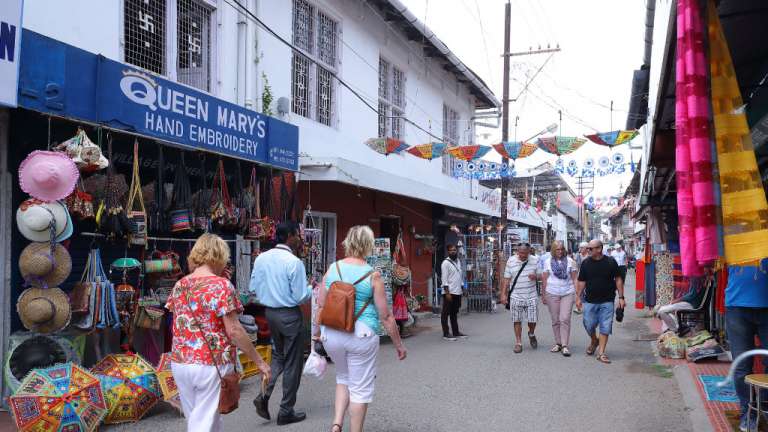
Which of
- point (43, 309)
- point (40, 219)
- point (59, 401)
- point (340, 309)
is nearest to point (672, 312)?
point (340, 309)

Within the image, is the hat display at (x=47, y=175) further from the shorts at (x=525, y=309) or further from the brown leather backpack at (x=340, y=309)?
the shorts at (x=525, y=309)

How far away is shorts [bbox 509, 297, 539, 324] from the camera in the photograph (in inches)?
370

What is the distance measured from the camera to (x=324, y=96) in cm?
1112

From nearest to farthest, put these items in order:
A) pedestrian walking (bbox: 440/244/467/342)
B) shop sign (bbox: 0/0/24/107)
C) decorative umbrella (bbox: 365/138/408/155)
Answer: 1. shop sign (bbox: 0/0/24/107)
2. pedestrian walking (bbox: 440/244/467/342)
3. decorative umbrella (bbox: 365/138/408/155)

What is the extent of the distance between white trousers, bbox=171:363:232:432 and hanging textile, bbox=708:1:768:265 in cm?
299

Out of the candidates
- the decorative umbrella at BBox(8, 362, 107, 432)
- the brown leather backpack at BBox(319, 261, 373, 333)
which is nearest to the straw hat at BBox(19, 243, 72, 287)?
the decorative umbrella at BBox(8, 362, 107, 432)

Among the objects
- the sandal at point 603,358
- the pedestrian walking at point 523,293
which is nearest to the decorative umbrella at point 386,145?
the pedestrian walking at point 523,293

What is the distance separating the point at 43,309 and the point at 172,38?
381cm

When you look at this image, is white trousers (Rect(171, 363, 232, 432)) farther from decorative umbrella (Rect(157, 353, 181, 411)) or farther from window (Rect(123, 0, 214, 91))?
window (Rect(123, 0, 214, 91))

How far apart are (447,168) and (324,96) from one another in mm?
6971

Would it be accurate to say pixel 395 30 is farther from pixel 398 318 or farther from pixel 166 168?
pixel 166 168

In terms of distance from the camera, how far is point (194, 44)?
26.3 ft

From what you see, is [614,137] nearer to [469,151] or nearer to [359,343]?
[469,151]

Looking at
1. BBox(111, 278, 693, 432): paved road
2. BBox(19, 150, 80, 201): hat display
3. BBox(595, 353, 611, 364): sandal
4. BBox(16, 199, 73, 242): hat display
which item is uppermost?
BBox(19, 150, 80, 201): hat display
